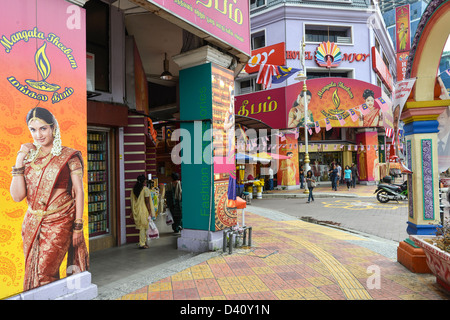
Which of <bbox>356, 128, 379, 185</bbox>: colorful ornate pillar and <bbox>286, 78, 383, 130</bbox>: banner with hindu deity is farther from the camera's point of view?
<bbox>356, 128, 379, 185</bbox>: colorful ornate pillar

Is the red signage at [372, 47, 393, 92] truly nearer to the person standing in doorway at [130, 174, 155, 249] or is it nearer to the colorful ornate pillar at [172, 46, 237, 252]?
the colorful ornate pillar at [172, 46, 237, 252]

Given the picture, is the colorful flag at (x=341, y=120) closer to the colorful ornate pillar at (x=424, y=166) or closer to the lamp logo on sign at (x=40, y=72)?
the colorful ornate pillar at (x=424, y=166)

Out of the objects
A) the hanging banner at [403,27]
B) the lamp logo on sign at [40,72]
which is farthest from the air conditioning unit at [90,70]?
the hanging banner at [403,27]

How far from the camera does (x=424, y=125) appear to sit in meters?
5.20

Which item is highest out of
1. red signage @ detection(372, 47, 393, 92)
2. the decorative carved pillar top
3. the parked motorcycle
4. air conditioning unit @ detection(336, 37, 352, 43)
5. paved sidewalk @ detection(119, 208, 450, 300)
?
air conditioning unit @ detection(336, 37, 352, 43)

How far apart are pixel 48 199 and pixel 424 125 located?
590cm

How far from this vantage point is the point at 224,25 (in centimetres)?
616

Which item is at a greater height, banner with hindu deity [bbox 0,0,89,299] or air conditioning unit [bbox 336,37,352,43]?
air conditioning unit [bbox 336,37,352,43]

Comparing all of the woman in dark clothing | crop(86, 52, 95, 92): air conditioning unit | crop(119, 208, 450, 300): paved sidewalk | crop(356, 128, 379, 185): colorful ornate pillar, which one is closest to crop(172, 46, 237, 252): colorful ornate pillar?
crop(119, 208, 450, 300): paved sidewalk

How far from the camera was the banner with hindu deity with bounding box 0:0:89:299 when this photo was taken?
3.02m

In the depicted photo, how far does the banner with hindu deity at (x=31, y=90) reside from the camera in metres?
3.02

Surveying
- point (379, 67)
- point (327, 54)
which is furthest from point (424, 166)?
point (379, 67)

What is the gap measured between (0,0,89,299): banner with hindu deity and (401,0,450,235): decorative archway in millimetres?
5295
